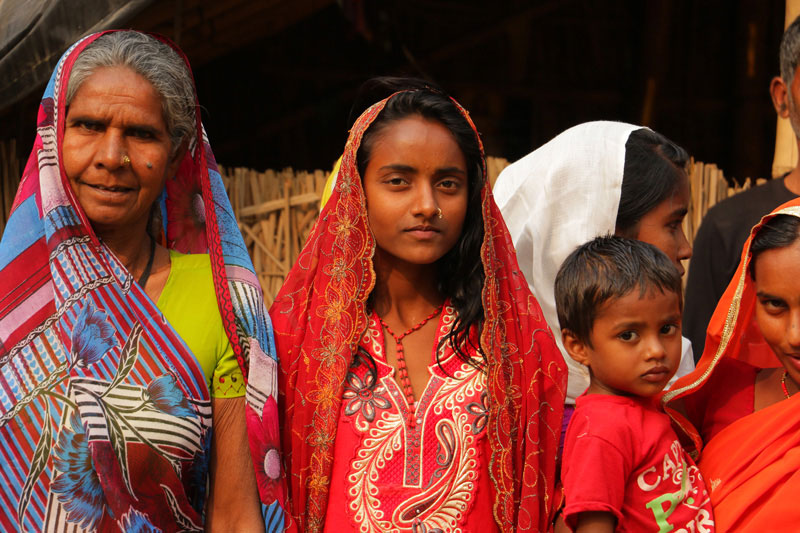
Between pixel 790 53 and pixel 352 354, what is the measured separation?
2.24 m

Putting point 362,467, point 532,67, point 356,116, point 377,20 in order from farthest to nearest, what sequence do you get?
1. point 532,67
2. point 377,20
3. point 356,116
4. point 362,467

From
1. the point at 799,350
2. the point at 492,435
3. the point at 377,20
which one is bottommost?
the point at 492,435

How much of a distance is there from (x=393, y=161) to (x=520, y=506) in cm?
103

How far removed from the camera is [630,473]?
89.8 inches

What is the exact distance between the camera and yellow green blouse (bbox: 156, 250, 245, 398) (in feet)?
7.72

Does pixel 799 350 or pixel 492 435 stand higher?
pixel 799 350

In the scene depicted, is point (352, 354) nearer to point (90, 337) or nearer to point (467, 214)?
point (467, 214)

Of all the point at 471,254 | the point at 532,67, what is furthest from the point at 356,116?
the point at 532,67

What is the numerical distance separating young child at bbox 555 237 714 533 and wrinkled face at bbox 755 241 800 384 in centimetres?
22

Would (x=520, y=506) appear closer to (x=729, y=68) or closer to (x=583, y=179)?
(x=583, y=179)

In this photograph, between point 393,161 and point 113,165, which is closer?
point 113,165

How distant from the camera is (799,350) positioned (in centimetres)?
224

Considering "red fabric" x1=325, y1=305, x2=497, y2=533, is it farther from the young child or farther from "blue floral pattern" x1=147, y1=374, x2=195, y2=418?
"blue floral pattern" x1=147, y1=374, x2=195, y2=418

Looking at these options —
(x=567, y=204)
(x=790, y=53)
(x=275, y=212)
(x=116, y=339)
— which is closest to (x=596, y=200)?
(x=567, y=204)
